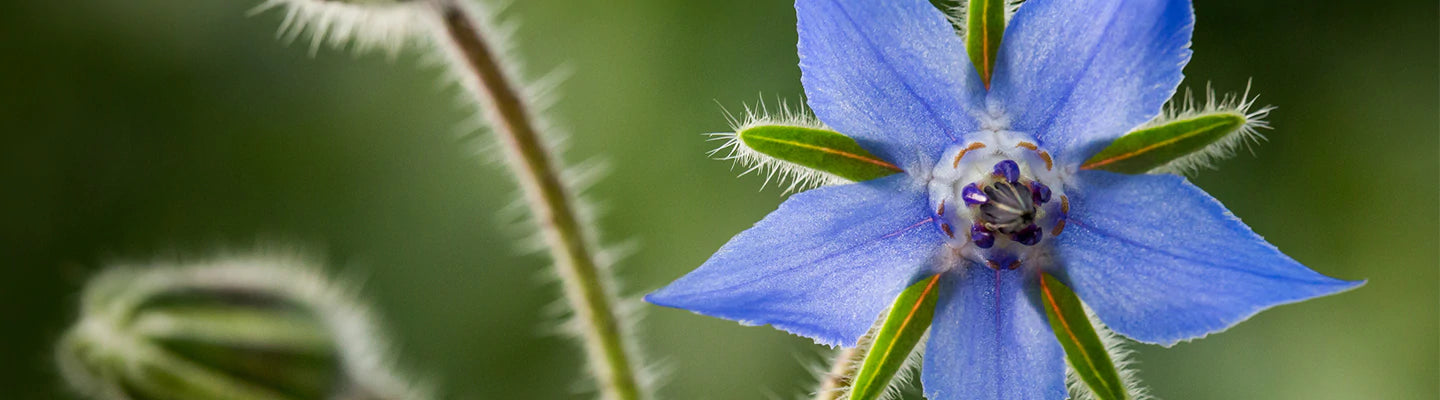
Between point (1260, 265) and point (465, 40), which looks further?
point (465, 40)

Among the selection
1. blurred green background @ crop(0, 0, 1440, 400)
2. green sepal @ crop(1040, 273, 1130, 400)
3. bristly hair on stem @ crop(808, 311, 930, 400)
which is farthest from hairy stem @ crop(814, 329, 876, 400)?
blurred green background @ crop(0, 0, 1440, 400)

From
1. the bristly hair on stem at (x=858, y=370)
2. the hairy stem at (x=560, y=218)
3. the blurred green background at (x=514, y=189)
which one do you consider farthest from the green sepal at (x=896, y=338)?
the blurred green background at (x=514, y=189)

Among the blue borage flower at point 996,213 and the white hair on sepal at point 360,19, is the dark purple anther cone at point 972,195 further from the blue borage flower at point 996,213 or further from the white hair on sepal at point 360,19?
the white hair on sepal at point 360,19

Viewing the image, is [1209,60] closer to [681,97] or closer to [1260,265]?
[681,97]

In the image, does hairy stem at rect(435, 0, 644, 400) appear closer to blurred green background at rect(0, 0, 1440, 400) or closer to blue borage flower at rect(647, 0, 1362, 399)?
blue borage flower at rect(647, 0, 1362, 399)

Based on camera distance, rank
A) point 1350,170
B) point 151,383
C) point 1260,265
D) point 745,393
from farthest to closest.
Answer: point 745,393 < point 1350,170 < point 151,383 < point 1260,265

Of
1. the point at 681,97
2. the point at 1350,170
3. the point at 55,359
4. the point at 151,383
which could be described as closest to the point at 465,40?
the point at 151,383

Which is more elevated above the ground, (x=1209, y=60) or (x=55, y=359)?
(x=1209, y=60)
